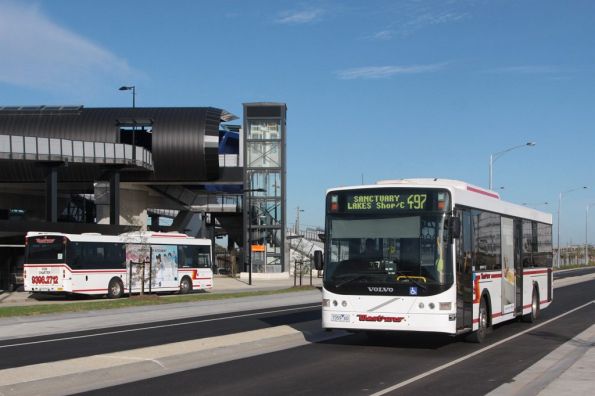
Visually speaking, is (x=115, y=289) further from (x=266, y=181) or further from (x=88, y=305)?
(x=266, y=181)

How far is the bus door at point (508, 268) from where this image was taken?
1780 cm

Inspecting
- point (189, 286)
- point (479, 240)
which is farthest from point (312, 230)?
point (479, 240)

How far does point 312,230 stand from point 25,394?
7771cm

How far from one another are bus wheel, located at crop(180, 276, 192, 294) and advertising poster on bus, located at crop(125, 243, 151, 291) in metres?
3.08

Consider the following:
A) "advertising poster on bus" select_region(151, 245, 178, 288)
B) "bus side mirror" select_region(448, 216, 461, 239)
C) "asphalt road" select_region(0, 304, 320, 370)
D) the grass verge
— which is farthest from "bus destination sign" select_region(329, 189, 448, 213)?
"advertising poster on bus" select_region(151, 245, 178, 288)

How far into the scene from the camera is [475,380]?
1118cm

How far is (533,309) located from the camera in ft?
68.8

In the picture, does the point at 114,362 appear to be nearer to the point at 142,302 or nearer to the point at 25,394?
the point at 25,394

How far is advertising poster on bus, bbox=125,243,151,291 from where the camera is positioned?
120ft

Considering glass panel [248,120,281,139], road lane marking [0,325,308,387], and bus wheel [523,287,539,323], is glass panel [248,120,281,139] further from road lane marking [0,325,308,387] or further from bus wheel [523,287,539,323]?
road lane marking [0,325,308,387]

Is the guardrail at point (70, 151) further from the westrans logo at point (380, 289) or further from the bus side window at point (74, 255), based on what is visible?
the westrans logo at point (380, 289)

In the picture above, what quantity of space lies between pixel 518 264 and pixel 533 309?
8.09 ft

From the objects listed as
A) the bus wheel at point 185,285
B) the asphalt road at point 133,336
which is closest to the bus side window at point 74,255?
the bus wheel at point 185,285

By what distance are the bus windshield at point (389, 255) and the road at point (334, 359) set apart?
1373 millimetres
